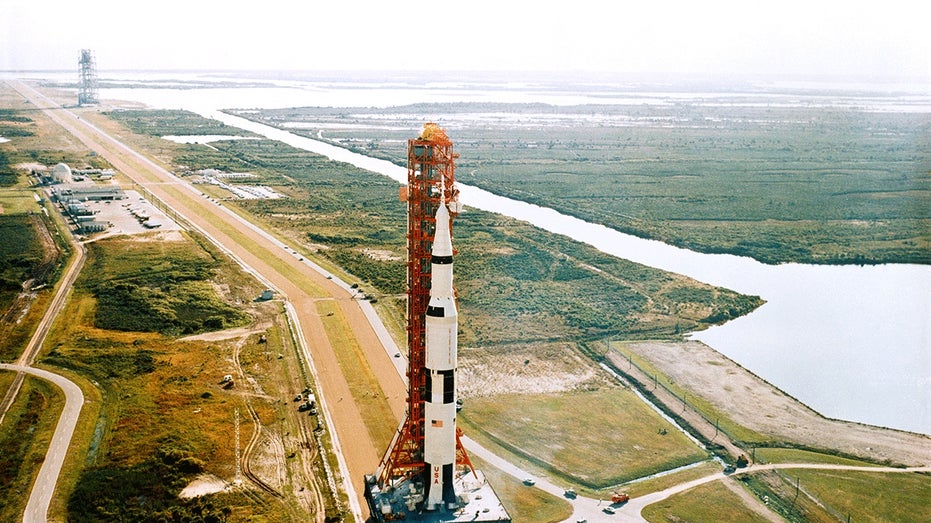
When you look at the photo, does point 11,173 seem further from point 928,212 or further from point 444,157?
point 928,212

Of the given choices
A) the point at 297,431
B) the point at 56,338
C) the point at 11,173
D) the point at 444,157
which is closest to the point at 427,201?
the point at 444,157

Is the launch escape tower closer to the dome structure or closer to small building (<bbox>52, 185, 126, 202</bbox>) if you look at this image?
small building (<bbox>52, 185, 126, 202</bbox>)

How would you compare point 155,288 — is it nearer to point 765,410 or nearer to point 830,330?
point 765,410

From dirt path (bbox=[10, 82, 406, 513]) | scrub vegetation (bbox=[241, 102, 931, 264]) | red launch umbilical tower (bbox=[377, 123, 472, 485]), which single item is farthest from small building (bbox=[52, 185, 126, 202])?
red launch umbilical tower (bbox=[377, 123, 472, 485])

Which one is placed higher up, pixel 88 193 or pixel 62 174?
pixel 62 174

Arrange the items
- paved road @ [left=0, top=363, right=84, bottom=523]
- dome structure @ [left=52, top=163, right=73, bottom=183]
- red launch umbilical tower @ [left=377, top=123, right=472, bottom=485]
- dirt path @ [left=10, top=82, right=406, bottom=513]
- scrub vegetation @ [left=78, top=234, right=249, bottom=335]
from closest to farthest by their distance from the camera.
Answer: red launch umbilical tower @ [left=377, top=123, right=472, bottom=485] → paved road @ [left=0, top=363, right=84, bottom=523] → dirt path @ [left=10, top=82, right=406, bottom=513] → scrub vegetation @ [left=78, top=234, right=249, bottom=335] → dome structure @ [left=52, top=163, right=73, bottom=183]

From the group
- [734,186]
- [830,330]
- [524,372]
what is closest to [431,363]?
[524,372]
